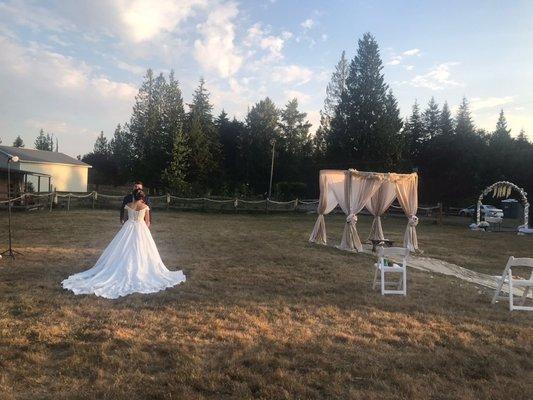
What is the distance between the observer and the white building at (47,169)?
29516mm

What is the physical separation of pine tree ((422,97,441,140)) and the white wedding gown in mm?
45004

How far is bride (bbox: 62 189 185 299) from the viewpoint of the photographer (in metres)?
7.07

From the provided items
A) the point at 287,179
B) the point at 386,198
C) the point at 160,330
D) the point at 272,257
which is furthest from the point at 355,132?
the point at 160,330

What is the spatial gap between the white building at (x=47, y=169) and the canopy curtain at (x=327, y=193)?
19.8 meters

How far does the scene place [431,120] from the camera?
5000 centimetres

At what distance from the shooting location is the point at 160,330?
5.24 m

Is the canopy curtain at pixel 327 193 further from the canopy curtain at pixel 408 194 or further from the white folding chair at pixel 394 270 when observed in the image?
the white folding chair at pixel 394 270

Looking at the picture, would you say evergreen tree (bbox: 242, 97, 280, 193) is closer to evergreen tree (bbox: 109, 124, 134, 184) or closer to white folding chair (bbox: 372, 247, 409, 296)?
evergreen tree (bbox: 109, 124, 134, 184)

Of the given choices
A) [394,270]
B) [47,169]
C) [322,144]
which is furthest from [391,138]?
[394,270]

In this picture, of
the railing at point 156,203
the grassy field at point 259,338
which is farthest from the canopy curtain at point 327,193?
the railing at point 156,203

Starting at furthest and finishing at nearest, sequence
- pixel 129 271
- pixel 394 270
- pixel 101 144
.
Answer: pixel 101 144 < pixel 394 270 < pixel 129 271

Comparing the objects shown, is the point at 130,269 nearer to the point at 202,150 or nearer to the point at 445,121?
the point at 202,150

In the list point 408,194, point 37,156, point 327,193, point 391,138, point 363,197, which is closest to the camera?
point 363,197

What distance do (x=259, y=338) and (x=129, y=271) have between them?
337cm
